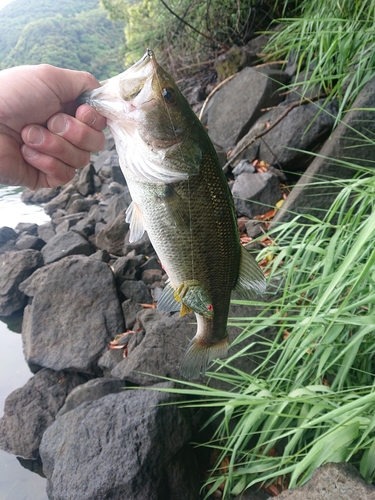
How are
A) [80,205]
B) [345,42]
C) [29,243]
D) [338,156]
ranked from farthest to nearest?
[80,205] < [29,243] < [338,156] < [345,42]

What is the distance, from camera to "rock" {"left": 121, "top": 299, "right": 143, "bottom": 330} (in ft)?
13.5

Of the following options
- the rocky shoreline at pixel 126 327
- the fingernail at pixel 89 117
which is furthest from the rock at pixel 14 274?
the fingernail at pixel 89 117

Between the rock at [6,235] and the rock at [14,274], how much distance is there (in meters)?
1.51

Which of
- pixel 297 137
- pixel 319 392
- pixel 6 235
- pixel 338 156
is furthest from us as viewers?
pixel 6 235

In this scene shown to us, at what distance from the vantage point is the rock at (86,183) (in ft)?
28.9

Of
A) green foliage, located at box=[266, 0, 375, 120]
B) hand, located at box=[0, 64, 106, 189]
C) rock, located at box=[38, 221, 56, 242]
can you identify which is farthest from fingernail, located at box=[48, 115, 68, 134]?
rock, located at box=[38, 221, 56, 242]

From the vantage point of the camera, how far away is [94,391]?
3.17 meters

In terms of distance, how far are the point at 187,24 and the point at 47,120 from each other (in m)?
4.63

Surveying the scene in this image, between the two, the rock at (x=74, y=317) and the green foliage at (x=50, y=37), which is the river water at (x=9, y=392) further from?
the green foliage at (x=50, y=37)

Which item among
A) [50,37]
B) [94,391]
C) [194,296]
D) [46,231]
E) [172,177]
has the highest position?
[50,37]

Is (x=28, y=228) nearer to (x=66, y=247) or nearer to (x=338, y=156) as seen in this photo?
(x=66, y=247)

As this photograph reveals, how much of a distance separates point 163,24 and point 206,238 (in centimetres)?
781

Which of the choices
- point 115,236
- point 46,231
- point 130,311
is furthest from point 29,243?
point 130,311

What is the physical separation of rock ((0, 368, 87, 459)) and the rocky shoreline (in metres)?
0.01
